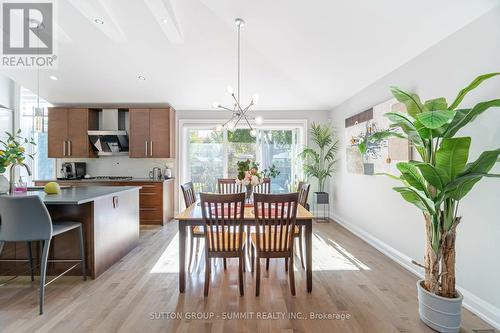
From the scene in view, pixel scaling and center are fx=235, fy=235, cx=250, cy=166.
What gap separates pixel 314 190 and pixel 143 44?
14.6 ft

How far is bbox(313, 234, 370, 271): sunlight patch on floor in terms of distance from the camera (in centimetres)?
289

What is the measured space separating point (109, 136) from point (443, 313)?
5797mm

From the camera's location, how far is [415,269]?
2697 millimetres

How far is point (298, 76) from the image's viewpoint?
4.17 meters

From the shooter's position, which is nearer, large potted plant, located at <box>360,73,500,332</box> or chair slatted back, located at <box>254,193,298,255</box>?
large potted plant, located at <box>360,73,500,332</box>

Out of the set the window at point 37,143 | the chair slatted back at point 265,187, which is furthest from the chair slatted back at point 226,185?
the window at point 37,143

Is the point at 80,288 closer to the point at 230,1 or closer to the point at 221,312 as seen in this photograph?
the point at 221,312

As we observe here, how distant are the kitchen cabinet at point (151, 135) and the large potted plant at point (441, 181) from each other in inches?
167

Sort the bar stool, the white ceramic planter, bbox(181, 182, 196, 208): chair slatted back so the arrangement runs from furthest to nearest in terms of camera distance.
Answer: bbox(181, 182, 196, 208): chair slatted back, the bar stool, the white ceramic planter

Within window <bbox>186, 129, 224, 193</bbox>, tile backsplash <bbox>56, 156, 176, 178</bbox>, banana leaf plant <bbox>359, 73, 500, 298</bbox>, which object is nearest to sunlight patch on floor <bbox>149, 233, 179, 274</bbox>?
window <bbox>186, 129, 224, 193</bbox>

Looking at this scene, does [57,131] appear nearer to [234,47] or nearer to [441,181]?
[234,47]

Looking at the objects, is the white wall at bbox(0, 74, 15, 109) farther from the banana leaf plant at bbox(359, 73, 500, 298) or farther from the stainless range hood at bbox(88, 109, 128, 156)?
the banana leaf plant at bbox(359, 73, 500, 298)

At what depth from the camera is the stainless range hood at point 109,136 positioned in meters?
5.02

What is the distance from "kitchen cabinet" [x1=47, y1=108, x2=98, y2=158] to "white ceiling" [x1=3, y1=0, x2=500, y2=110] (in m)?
0.31
